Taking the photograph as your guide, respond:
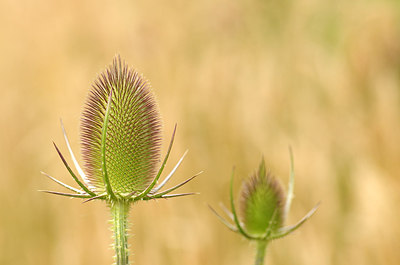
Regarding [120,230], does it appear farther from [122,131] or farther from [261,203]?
[261,203]

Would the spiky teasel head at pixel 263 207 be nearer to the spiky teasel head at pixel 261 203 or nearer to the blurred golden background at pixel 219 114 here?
the spiky teasel head at pixel 261 203

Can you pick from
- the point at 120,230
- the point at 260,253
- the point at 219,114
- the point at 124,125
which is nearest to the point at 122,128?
the point at 124,125

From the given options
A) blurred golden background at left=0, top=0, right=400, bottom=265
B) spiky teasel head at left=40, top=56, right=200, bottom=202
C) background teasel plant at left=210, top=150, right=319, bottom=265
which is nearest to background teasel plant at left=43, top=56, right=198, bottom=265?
spiky teasel head at left=40, top=56, right=200, bottom=202

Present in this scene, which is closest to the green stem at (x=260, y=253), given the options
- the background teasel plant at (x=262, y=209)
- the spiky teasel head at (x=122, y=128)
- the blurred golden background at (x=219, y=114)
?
the background teasel plant at (x=262, y=209)

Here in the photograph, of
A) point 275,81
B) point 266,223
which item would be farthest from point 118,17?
point 266,223

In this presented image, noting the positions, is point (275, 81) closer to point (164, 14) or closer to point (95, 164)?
point (164, 14)

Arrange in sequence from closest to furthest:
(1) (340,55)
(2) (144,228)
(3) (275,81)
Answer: (2) (144,228) → (3) (275,81) → (1) (340,55)
